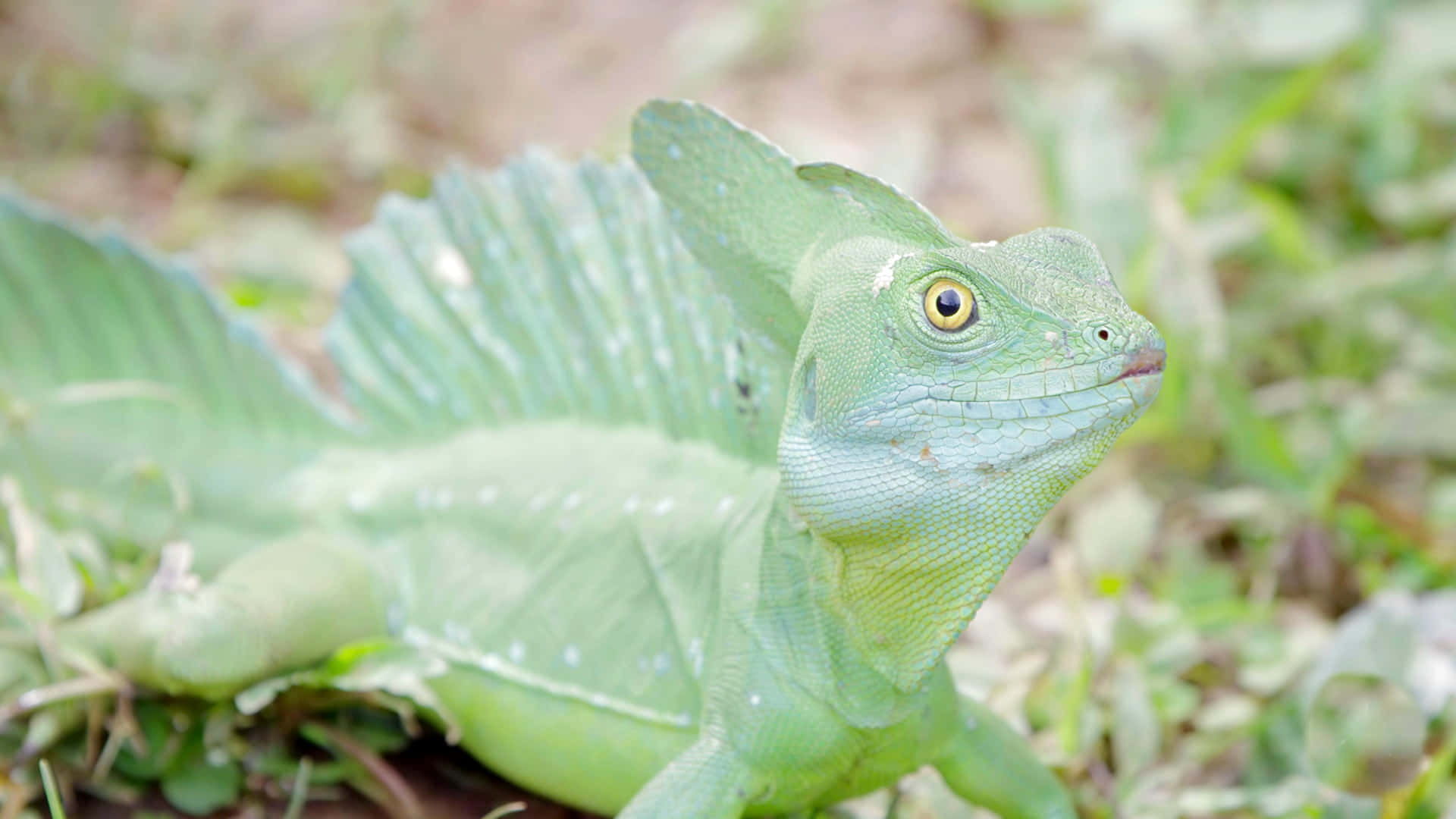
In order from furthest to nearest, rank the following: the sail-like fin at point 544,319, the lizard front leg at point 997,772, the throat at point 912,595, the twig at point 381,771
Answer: the twig at point 381,771 < the sail-like fin at point 544,319 < the lizard front leg at point 997,772 < the throat at point 912,595

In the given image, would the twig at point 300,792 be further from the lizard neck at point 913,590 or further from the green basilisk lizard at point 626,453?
the lizard neck at point 913,590

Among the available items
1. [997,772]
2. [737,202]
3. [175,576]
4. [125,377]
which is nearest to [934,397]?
[737,202]

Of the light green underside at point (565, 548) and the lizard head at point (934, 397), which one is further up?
the lizard head at point (934, 397)

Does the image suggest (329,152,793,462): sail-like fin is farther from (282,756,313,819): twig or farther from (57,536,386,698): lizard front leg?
(282,756,313,819): twig

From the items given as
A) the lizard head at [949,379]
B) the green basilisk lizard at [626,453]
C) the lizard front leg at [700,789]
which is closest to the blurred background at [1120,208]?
the green basilisk lizard at [626,453]

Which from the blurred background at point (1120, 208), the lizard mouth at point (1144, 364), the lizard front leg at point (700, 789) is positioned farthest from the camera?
the blurred background at point (1120, 208)

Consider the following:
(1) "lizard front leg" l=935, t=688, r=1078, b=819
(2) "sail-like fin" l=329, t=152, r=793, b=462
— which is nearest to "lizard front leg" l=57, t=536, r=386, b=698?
(2) "sail-like fin" l=329, t=152, r=793, b=462
